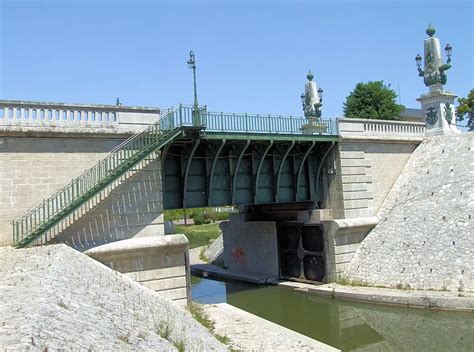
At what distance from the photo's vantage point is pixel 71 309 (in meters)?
7.69

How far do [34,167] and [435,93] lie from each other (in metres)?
23.3

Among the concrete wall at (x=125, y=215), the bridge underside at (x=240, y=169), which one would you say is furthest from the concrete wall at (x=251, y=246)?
the concrete wall at (x=125, y=215)

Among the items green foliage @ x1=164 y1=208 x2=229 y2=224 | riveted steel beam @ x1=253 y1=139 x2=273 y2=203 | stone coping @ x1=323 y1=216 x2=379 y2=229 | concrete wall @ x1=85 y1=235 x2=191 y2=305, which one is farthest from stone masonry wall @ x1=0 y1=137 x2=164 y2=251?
green foliage @ x1=164 y1=208 x2=229 y2=224

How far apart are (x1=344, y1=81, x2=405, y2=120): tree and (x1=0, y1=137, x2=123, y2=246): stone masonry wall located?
40306mm

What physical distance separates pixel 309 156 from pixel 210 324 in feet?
35.0

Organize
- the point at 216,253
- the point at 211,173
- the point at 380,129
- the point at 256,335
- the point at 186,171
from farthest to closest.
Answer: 1. the point at 216,253
2. the point at 380,129
3. the point at 211,173
4. the point at 186,171
5. the point at 256,335

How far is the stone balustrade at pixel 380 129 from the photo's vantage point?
74.3 feet

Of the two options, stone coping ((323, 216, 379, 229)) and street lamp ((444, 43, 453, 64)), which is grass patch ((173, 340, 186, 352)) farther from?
street lamp ((444, 43, 453, 64))

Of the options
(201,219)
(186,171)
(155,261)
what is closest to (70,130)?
(186,171)

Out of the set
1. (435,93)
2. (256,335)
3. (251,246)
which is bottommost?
(256,335)

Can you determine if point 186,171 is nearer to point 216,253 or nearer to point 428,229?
point 428,229

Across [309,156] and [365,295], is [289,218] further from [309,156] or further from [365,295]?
[365,295]

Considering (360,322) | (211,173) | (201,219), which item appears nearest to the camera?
(360,322)

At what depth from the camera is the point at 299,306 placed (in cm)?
2044
